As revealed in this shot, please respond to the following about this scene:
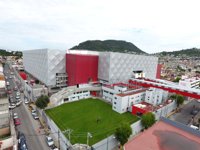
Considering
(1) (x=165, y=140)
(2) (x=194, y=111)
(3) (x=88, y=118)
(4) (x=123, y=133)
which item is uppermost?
(1) (x=165, y=140)

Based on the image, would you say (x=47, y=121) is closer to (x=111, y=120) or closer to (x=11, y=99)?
(x=111, y=120)

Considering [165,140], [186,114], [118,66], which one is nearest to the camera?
[165,140]

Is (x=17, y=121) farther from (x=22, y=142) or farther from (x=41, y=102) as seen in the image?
(x=22, y=142)

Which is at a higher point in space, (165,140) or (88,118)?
(165,140)

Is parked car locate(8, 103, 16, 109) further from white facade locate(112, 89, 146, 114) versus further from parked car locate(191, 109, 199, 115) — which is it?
parked car locate(191, 109, 199, 115)

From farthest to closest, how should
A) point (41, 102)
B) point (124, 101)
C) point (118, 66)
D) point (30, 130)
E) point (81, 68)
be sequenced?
point (118, 66) < point (81, 68) < point (124, 101) < point (41, 102) < point (30, 130)

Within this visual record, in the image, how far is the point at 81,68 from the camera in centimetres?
4962

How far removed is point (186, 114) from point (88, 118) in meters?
27.4

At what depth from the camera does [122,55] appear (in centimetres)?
5322

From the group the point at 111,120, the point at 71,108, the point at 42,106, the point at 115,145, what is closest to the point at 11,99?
the point at 42,106

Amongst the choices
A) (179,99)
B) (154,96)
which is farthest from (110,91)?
(179,99)

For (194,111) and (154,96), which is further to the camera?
(194,111)

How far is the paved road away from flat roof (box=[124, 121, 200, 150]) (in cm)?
1788

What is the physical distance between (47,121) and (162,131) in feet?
76.3
